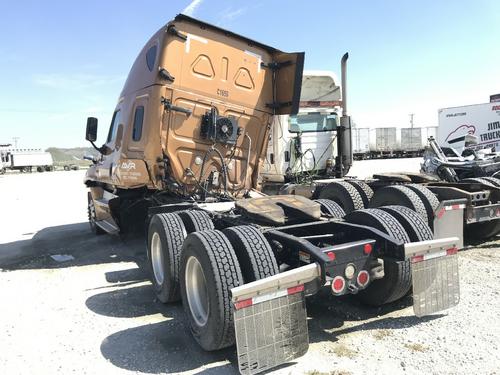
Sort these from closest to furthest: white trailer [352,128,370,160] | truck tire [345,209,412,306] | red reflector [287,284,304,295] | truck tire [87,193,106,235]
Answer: red reflector [287,284,304,295] < truck tire [345,209,412,306] < truck tire [87,193,106,235] < white trailer [352,128,370,160]

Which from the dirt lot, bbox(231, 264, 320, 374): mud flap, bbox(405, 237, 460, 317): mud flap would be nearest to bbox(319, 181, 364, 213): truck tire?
the dirt lot

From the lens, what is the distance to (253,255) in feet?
11.8

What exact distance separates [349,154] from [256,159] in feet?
11.4

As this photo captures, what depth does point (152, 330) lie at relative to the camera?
4219 mm

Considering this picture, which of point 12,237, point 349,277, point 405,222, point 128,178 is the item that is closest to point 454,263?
point 405,222

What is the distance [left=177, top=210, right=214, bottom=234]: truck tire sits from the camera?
16.1 feet

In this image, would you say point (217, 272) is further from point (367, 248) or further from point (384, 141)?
point (384, 141)

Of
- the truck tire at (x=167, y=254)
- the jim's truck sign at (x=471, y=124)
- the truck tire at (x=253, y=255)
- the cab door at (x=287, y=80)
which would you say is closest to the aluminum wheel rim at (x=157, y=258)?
the truck tire at (x=167, y=254)

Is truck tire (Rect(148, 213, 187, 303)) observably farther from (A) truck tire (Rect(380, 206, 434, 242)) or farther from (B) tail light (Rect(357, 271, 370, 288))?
(A) truck tire (Rect(380, 206, 434, 242))

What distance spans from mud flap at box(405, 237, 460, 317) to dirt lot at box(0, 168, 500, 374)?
20 cm

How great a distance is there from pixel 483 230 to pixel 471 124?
1411 centimetres

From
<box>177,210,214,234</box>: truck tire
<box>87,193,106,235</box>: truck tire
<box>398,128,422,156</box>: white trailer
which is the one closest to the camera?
<box>177,210,214,234</box>: truck tire

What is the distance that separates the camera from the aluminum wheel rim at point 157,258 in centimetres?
514

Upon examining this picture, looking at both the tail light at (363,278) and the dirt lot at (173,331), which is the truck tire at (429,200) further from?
the tail light at (363,278)
